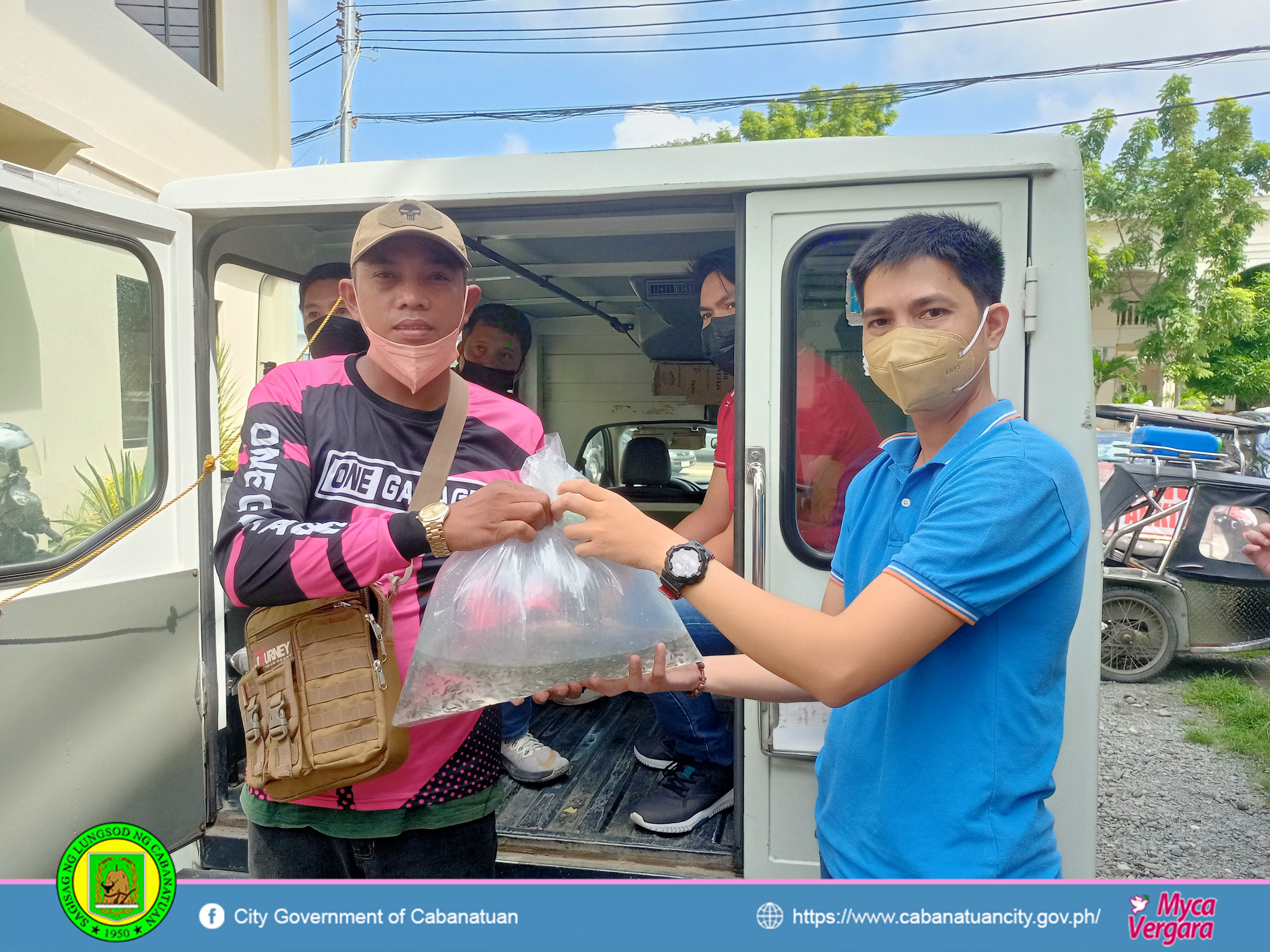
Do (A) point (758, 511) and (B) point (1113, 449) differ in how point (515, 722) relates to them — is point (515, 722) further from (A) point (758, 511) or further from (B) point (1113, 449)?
(B) point (1113, 449)

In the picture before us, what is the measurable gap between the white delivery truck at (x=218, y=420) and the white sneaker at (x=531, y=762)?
359mm

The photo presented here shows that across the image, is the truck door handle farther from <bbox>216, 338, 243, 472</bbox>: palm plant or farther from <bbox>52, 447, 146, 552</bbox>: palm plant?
<bbox>52, 447, 146, 552</bbox>: palm plant

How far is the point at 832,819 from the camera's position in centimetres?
140

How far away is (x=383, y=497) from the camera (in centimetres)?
157

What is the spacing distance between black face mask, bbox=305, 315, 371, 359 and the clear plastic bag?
1.71 m

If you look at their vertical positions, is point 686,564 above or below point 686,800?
above

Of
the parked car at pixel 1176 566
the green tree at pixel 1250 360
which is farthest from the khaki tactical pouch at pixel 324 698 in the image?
the green tree at pixel 1250 360

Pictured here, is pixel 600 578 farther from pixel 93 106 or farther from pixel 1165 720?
pixel 93 106

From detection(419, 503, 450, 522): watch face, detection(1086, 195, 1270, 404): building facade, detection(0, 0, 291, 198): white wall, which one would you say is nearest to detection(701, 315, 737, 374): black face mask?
detection(419, 503, 450, 522): watch face

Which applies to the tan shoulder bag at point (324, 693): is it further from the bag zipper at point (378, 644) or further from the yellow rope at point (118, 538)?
the yellow rope at point (118, 538)

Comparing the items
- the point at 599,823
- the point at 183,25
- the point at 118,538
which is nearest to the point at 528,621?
the point at 118,538

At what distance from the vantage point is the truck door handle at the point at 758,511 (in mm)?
2145

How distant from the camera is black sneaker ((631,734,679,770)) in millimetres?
3191

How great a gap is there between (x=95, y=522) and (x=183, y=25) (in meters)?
7.17
